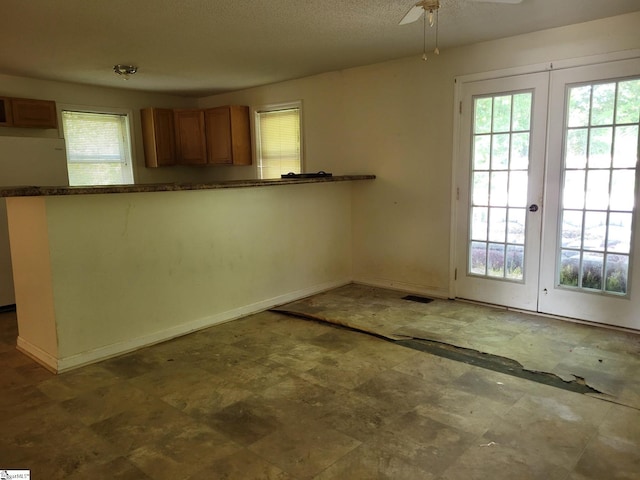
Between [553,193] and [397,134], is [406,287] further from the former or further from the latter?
[553,193]

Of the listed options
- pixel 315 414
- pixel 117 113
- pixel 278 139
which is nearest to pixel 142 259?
pixel 315 414

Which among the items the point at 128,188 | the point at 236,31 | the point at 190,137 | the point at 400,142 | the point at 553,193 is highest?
the point at 236,31

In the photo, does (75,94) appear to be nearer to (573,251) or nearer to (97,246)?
(97,246)

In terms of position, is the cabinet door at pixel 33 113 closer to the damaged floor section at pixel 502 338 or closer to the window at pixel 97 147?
the window at pixel 97 147

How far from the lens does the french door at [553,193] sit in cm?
339

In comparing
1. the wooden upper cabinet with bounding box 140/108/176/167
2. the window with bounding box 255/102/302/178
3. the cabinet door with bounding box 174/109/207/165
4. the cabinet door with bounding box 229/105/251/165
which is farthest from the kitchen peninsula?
the wooden upper cabinet with bounding box 140/108/176/167

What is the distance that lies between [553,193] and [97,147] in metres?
5.07

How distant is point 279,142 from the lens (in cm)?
580

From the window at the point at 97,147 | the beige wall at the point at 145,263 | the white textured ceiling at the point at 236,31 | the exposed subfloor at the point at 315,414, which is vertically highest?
the white textured ceiling at the point at 236,31

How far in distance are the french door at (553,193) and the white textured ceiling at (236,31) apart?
1.71 ft

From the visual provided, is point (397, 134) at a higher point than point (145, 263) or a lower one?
higher

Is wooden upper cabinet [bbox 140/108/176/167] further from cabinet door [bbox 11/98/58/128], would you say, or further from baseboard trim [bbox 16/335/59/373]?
baseboard trim [bbox 16/335/59/373]

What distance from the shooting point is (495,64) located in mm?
3904

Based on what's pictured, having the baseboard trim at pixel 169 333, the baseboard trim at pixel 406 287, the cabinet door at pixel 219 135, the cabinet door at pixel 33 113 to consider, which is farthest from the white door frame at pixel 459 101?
the cabinet door at pixel 33 113
